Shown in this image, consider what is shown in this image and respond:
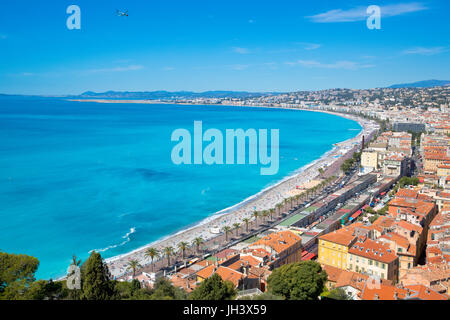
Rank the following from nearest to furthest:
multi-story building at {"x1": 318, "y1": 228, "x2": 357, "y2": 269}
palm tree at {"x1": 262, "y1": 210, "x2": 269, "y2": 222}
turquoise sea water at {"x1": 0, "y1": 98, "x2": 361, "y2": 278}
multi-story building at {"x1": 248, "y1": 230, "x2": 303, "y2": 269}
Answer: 1. multi-story building at {"x1": 318, "y1": 228, "x2": 357, "y2": 269}
2. multi-story building at {"x1": 248, "y1": 230, "x2": 303, "y2": 269}
3. turquoise sea water at {"x1": 0, "y1": 98, "x2": 361, "y2": 278}
4. palm tree at {"x1": 262, "y1": 210, "x2": 269, "y2": 222}

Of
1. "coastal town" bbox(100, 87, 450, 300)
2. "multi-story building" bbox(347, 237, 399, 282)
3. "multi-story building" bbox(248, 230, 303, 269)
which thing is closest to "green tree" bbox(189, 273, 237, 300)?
"coastal town" bbox(100, 87, 450, 300)

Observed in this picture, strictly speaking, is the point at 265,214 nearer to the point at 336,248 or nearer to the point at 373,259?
the point at 336,248

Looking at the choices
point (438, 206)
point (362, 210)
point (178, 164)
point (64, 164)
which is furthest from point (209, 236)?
point (64, 164)

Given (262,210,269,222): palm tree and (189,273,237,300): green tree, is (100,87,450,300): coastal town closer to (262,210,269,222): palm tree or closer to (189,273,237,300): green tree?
(262,210,269,222): palm tree

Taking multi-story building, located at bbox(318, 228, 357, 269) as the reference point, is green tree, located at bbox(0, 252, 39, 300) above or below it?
above

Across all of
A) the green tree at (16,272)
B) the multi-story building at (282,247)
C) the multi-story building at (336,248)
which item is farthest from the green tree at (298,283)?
the green tree at (16,272)

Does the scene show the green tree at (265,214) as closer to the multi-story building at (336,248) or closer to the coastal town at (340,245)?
the coastal town at (340,245)
